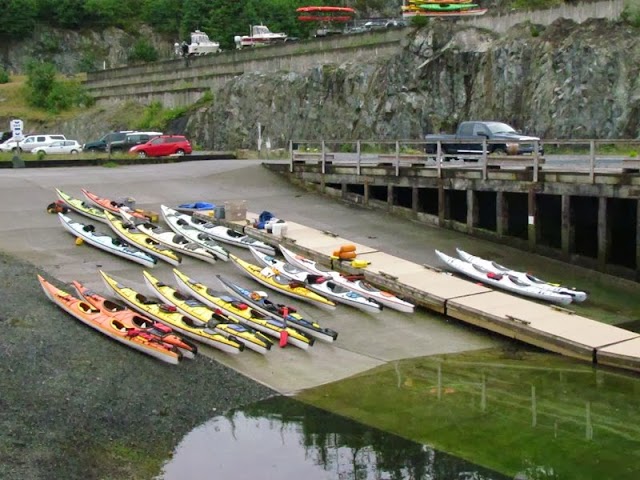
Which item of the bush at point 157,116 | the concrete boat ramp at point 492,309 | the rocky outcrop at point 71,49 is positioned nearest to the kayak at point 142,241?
the concrete boat ramp at point 492,309

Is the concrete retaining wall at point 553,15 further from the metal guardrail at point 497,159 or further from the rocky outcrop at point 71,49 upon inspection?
the rocky outcrop at point 71,49

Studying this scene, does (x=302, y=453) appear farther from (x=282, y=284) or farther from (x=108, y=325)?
(x=282, y=284)

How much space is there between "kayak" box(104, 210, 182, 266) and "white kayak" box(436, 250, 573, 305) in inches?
263

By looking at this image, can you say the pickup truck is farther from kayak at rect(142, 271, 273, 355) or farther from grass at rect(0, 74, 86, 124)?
grass at rect(0, 74, 86, 124)

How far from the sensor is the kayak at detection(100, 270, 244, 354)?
16031mm

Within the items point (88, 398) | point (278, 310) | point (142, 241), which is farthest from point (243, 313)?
point (142, 241)


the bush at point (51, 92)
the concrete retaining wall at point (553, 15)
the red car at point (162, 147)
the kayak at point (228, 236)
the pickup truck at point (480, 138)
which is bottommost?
the kayak at point (228, 236)

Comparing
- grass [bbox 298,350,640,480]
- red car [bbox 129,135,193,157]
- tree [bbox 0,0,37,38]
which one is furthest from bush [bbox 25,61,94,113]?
grass [bbox 298,350,640,480]

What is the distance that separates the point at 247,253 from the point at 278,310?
544 centimetres

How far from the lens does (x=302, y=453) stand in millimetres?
12617

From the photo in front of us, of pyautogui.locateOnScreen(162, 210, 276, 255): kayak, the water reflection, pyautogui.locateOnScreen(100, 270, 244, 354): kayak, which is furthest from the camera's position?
pyautogui.locateOnScreen(162, 210, 276, 255): kayak

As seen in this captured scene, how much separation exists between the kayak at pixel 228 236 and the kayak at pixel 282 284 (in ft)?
6.04

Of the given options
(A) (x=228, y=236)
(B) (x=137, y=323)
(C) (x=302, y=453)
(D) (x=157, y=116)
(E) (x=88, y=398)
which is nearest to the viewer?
(C) (x=302, y=453)

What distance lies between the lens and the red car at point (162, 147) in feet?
132
